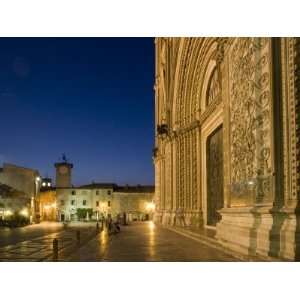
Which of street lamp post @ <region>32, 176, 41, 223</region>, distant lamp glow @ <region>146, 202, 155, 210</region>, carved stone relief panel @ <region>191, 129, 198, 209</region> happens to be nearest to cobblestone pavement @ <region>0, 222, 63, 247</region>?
carved stone relief panel @ <region>191, 129, 198, 209</region>

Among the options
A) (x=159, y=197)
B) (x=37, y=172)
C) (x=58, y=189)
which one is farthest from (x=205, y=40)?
(x=58, y=189)

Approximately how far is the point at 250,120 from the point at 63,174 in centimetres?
8019

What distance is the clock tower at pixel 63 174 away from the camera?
88.6m

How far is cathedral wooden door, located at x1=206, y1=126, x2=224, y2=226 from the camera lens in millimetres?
20781

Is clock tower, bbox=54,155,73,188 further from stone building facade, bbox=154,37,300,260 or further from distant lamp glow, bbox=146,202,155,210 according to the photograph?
stone building facade, bbox=154,37,300,260

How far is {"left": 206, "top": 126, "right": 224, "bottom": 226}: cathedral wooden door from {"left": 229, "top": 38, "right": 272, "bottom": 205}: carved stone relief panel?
23.6ft

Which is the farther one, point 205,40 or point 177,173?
point 177,173

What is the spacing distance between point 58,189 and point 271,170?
7523 centimetres

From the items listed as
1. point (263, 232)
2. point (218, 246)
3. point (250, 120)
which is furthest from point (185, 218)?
point (263, 232)

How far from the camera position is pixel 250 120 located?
38.7ft

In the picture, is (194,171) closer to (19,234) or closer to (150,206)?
(19,234)
